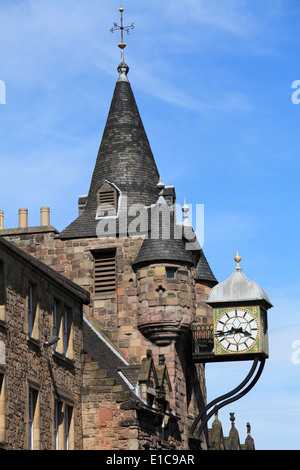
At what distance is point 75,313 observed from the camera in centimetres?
3762

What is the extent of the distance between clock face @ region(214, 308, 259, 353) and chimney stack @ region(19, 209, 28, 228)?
30.6 feet

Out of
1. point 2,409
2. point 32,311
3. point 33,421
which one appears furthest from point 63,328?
point 2,409

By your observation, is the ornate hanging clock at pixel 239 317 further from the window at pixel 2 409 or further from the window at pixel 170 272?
the window at pixel 2 409

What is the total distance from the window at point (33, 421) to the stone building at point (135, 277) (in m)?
4.68

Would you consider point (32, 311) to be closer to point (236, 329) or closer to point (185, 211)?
point (236, 329)

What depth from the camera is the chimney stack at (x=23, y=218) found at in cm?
4824

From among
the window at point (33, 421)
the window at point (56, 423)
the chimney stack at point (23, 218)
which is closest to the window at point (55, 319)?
the window at point (56, 423)

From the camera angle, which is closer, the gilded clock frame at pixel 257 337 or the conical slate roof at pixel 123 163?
the gilded clock frame at pixel 257 337

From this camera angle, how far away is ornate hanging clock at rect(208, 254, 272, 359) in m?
43.2

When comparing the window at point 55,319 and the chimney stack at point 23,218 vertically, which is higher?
the chimney stack at point 23,218

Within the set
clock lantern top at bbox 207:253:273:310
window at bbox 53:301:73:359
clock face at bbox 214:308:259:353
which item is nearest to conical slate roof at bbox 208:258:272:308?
clock lantern top at bbox 207:253:273:310

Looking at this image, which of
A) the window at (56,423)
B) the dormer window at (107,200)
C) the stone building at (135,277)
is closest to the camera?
the window at (56,423)
